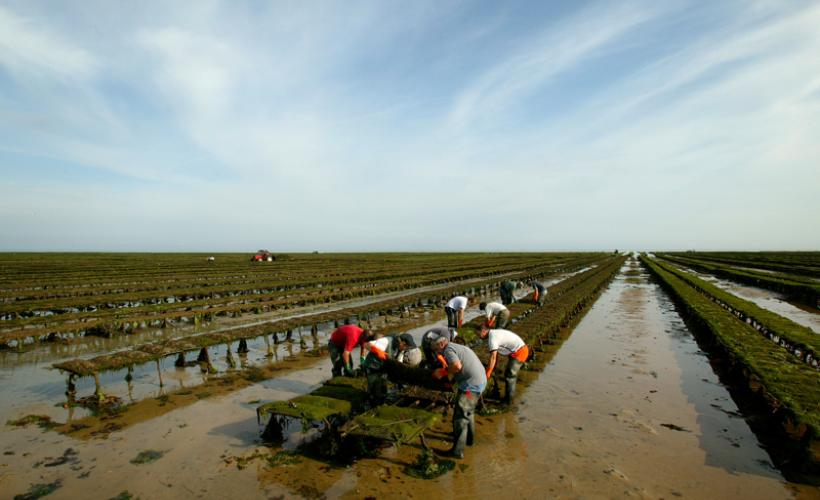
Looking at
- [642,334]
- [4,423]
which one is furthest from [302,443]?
[642,334]

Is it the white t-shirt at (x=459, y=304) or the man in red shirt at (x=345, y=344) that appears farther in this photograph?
the white t-shirt at (x=459, y=304)

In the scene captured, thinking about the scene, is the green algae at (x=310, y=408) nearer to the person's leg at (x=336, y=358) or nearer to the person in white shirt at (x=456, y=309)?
the person's leg at (x=336, y=358)

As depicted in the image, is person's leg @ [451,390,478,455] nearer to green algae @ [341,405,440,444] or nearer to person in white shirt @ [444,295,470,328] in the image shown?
green algae @ [341,405,440,444]

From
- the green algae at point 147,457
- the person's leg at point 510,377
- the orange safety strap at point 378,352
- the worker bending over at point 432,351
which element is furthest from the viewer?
the person's leg at point 510,377

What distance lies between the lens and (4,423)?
310 inches

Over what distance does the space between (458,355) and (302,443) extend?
3.04 metres

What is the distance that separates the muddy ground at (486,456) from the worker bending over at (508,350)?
0.56m

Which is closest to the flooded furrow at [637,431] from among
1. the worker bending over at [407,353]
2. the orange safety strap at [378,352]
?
the worker bending over at [407,353]

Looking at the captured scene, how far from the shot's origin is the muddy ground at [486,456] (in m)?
5.82

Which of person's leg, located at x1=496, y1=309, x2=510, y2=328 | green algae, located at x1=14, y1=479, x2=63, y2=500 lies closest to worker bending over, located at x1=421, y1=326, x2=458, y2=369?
person's leg, located at x1=496, y1=309, x2=510, y2=328

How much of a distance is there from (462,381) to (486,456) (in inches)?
49.2

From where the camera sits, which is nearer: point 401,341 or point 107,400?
point 401,341

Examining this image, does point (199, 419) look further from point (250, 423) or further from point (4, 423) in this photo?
point (4, 423)

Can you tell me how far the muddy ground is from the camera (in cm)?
582
